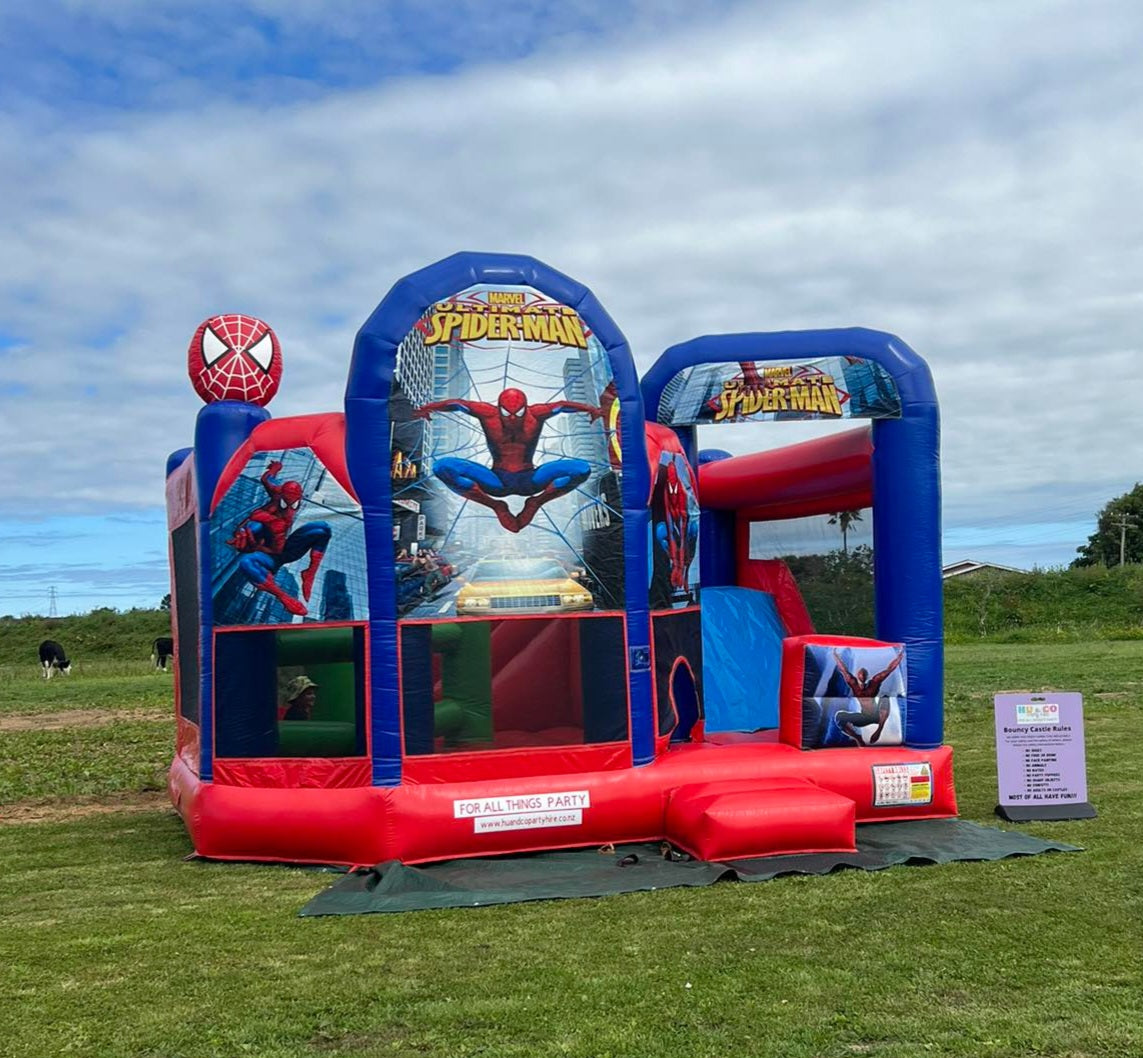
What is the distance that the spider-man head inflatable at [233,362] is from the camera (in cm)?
734

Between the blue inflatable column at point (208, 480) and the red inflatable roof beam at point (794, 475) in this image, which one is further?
the red inflatable roof beam at point (794, 475)

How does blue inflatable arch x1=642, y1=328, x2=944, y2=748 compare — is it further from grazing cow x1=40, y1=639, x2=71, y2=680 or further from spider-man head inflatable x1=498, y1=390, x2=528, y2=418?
grazing cow x1=40, y1=639, x2=71, y2=680

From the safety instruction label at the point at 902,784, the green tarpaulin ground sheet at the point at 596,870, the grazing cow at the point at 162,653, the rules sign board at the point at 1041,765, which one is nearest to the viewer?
the green tarpaulin ground sheet at the point at 596,870

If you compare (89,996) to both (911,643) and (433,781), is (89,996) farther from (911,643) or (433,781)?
(911,643)

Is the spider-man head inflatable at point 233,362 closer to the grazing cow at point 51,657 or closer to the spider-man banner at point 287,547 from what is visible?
the spider-man banner at point 287,547

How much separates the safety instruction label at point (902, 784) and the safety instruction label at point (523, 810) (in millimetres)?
1856

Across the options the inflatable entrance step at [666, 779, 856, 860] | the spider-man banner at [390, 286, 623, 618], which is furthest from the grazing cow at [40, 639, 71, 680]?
the inflatable entrance step at [666, 779, 856, 860]

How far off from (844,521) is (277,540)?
16.7ft

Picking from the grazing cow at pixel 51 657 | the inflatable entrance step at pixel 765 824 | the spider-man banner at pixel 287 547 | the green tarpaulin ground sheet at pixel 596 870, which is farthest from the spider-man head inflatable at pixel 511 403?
the grazing cow at pixel 51 657

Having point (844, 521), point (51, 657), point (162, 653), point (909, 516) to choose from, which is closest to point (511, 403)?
point (909, 516)

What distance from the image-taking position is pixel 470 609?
6.70 metres

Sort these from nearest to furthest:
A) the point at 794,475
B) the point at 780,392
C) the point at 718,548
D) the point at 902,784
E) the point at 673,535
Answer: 1. the point at 902,784
2. the point at 673,535
3. the point at 780,392
4. the point at 794,475
5. the point at 718,548

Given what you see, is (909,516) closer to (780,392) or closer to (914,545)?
(914,545)

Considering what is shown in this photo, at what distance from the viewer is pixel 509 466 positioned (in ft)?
22.4
